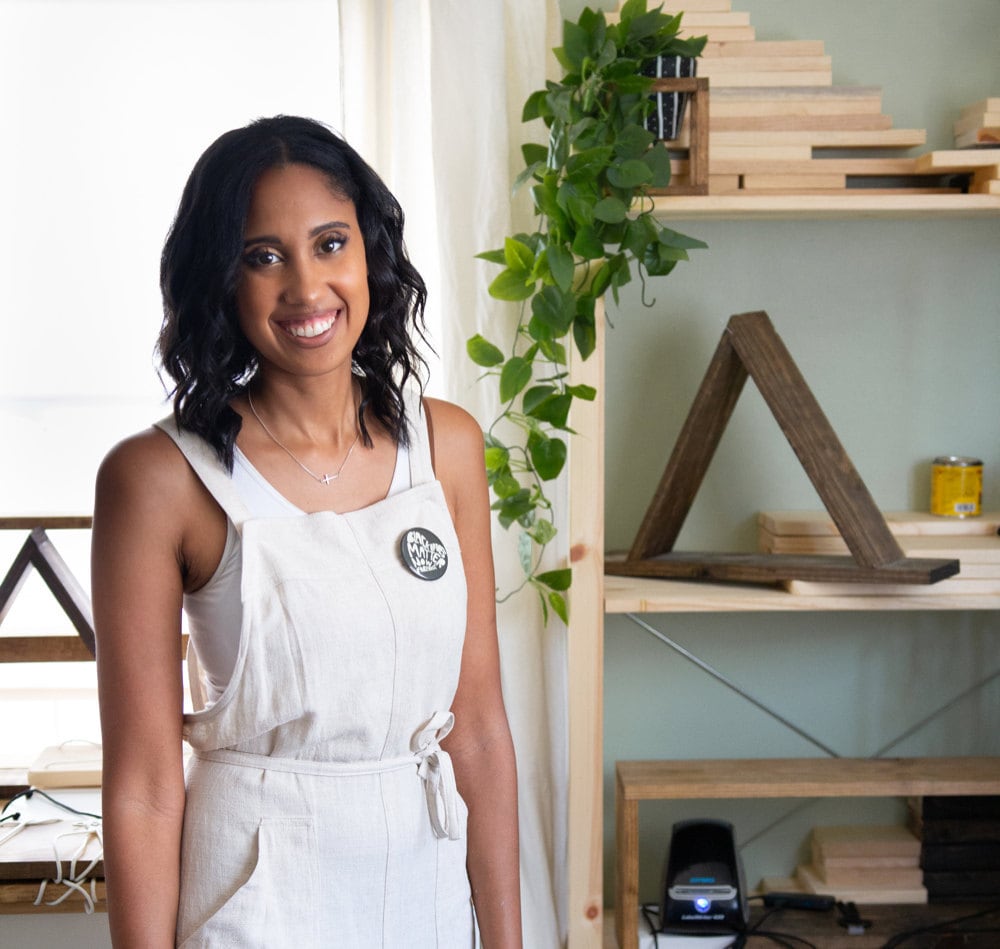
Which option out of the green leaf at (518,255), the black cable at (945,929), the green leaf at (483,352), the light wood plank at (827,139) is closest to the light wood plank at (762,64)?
the light wood plank at (827,139)

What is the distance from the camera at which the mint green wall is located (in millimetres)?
2070

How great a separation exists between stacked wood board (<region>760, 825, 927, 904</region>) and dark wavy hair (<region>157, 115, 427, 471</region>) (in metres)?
1.46

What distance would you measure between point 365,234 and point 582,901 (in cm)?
112

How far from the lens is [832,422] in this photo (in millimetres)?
2137

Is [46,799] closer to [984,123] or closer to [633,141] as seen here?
[633,141]

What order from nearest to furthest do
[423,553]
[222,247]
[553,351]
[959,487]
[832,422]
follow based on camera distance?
[222,247]
[423,553]
[553,351]
[959,487]
[832,422]

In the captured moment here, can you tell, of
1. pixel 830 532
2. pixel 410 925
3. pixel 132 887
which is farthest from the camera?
pixel 830 532

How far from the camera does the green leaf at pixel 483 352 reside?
1763mm

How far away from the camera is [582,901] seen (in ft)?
6.00

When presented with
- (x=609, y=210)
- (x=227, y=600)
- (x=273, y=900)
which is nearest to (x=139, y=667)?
(x=227, y=600)

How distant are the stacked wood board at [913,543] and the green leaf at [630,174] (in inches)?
25.4

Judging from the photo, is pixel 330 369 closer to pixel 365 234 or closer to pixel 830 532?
pixel 365 234

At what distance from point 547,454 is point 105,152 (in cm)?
97

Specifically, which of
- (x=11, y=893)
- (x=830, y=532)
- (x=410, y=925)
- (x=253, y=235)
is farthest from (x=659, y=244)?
(x=11, y=893)
